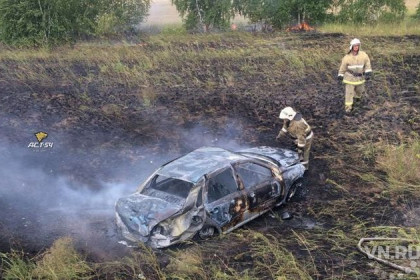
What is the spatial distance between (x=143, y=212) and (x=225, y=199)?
133 cm

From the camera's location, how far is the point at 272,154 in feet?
32.0

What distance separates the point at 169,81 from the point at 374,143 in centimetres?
→ 746

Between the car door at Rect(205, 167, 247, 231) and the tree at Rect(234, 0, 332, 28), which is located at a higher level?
the tree at Rect(234, 0, 332, 28)

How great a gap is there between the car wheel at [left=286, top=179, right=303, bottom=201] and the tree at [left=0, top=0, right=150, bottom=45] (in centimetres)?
1510

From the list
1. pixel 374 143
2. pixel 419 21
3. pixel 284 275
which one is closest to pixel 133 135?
pixel 374 143

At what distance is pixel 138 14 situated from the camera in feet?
75.6

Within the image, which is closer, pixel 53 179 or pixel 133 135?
pixel 53 179

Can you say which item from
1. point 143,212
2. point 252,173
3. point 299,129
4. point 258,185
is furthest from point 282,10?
point 143,212

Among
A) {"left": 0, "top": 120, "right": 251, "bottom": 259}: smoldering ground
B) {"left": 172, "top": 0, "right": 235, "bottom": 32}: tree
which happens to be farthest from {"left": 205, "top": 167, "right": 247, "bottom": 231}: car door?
{"left": 172, "top": 0, "right": 235, "bottom": 32}: tree

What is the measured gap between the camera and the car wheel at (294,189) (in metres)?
9.31

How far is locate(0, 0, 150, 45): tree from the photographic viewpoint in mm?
20797

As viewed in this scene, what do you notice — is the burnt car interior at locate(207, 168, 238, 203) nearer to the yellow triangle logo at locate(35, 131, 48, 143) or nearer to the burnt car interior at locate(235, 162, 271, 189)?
the burnt car interior at locate(235, 162, 271, 189)

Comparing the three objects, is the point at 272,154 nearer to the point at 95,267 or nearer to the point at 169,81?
the point at 95,267

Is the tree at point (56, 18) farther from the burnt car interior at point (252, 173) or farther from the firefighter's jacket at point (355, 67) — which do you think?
the burnt car interior at point (252, 173)
